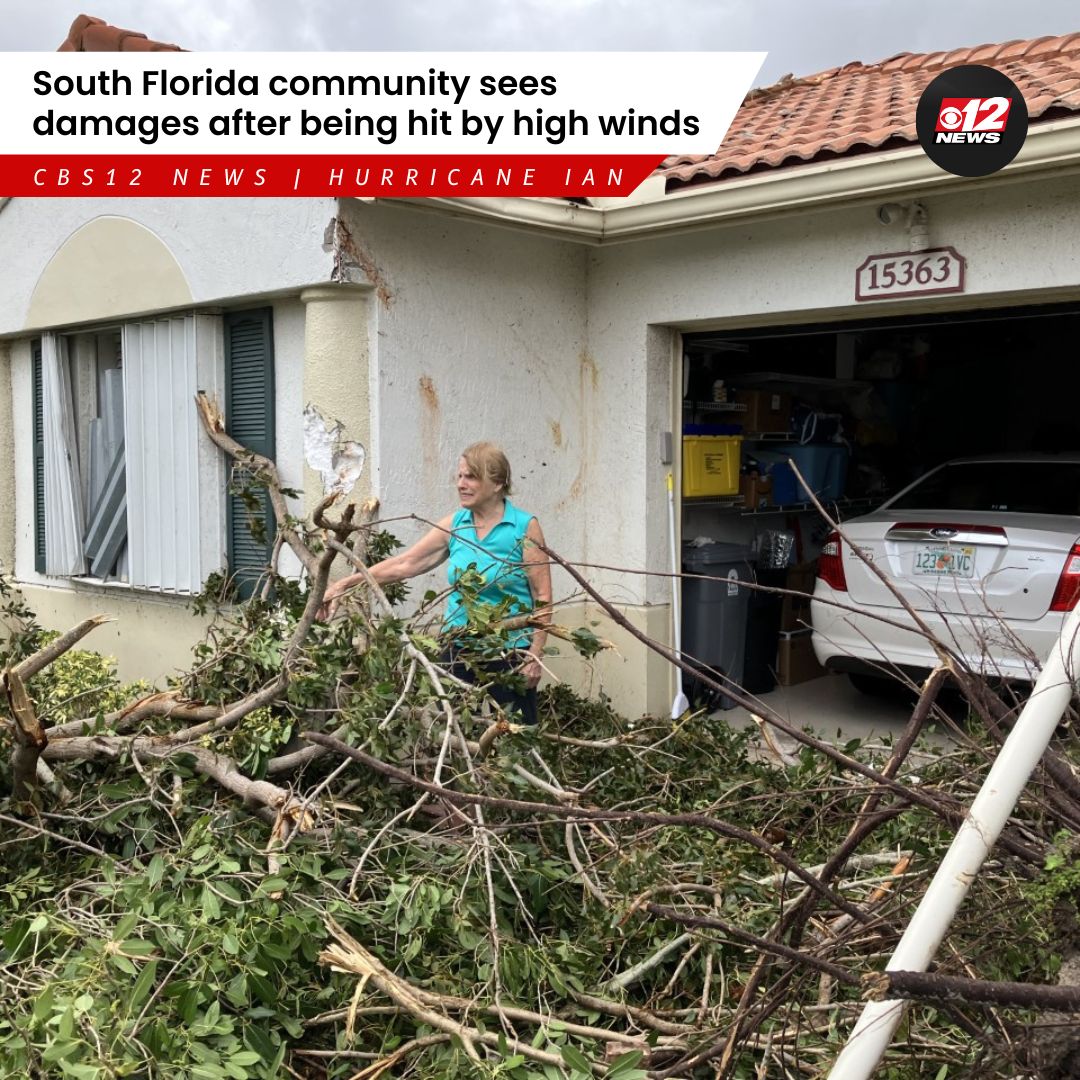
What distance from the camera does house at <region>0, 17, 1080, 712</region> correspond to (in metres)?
5.73

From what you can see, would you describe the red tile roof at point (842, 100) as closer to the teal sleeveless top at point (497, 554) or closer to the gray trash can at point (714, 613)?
the teal sleeveless top at point (497, 554)

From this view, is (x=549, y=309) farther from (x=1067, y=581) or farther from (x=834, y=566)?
(x=1067, y=581)

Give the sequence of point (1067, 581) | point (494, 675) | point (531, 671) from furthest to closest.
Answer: point (1067, 581) < point (531, 671) < point (494, 675)

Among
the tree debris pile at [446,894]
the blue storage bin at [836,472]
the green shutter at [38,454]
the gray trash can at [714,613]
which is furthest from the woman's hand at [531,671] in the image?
the green shutter at [38,454]

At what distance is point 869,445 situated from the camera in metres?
10.2

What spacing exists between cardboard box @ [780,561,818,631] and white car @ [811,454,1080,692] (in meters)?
0.95

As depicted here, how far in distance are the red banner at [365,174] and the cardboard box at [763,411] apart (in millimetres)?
2309

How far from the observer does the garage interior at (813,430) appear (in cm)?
758

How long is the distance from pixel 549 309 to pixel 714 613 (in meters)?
2.26

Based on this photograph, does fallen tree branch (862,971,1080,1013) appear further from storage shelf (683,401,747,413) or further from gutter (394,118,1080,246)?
storage shelf (683,401,747,413)

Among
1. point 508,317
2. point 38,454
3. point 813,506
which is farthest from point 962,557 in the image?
point 38,454

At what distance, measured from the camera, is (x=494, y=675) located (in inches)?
166

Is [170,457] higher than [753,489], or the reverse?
[170,457]

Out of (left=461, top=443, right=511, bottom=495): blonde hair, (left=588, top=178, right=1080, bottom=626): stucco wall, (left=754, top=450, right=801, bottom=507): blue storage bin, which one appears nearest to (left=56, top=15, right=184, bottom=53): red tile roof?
(left=588, top=178, right=1080, bottom=626): stucco wall
